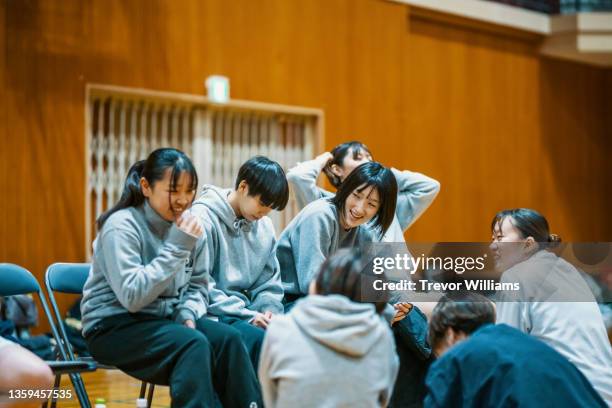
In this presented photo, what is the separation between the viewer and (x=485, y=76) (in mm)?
8797

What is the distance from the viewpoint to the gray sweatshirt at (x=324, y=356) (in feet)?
7.21

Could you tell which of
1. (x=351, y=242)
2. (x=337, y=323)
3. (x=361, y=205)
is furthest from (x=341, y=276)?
(x=351, y=242)

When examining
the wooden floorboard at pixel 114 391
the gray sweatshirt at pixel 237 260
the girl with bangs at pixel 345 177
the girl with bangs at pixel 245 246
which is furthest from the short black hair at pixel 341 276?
the wooden floorboard at pixel 114 391

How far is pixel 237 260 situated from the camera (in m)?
3.35

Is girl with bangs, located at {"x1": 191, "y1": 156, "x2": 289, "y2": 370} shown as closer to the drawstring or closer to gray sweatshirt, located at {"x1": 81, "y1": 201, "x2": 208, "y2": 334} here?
the drawstring

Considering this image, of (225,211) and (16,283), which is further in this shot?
(16,283)

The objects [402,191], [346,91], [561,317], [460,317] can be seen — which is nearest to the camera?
[460,317]

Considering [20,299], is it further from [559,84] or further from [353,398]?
[559,84]

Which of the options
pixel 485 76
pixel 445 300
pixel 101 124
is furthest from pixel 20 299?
pixel 485 76

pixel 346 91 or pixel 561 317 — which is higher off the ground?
pixel 346 91

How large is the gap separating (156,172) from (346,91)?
4.95m

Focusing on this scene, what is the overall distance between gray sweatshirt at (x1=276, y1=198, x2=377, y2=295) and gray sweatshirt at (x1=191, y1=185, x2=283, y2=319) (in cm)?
13

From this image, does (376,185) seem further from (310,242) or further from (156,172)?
(156,172)

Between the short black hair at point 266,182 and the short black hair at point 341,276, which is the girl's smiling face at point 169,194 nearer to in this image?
the short black hair at point 266,182
